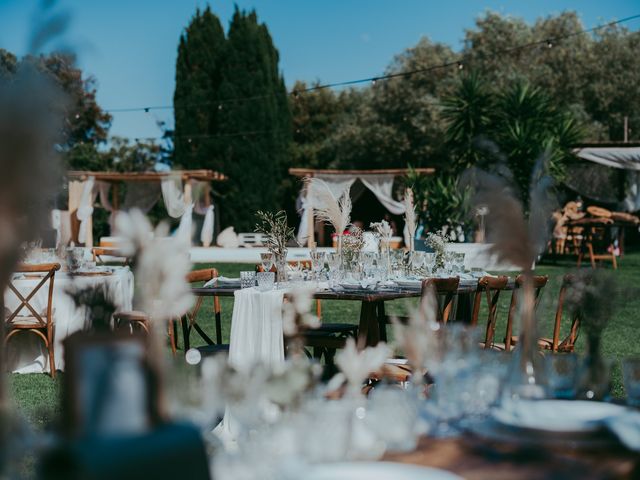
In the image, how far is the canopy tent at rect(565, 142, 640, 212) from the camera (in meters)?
17.6

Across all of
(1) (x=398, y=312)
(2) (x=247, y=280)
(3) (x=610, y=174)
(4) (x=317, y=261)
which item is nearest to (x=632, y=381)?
(2) (x=247, y=280)

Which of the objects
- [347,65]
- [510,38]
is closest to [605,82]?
[510,38]

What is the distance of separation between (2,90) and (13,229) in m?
0.21

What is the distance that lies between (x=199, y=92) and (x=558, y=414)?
89.1ft

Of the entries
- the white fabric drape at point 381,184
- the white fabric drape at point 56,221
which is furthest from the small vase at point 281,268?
the white fabric drape at point 381,184

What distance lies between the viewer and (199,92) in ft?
91.2

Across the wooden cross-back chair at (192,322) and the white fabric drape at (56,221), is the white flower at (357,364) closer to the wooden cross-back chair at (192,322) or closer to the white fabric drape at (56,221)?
the white fabric drape at (56,221)

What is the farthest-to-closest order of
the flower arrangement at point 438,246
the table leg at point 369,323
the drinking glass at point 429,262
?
the flower arrangement at point 438,246 < the drinking glass at point 429,262 < the table leg at point 369,323

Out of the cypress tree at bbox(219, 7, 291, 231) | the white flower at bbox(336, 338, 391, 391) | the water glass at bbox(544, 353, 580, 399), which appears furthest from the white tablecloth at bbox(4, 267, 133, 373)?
the cypress tree at bbox(219, 7, 291, 231)

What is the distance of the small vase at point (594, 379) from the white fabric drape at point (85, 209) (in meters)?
21.6

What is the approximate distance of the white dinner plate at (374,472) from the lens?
1.29 m

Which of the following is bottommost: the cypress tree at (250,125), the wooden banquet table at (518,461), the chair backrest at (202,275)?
the wooden banquet table at (518,461)

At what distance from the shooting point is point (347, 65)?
28.5 m

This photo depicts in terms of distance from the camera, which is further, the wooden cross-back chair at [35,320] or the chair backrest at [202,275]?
the wooden cross-back chair at [35,320]
